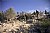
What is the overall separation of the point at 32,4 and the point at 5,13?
0.49m

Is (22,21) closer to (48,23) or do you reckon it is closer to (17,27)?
(17,27)

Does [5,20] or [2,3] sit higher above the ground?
[2,3]

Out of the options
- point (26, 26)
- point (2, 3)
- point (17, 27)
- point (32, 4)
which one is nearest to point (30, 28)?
point (26, 26)

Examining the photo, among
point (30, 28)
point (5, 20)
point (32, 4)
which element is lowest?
point (30, 28)

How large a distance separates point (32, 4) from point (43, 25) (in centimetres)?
41

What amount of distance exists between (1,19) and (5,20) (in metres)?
0.07

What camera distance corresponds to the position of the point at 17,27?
7.03 feet

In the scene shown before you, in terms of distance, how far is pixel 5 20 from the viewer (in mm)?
2188

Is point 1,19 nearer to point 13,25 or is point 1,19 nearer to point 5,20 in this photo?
point 5,20

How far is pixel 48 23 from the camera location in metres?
2.14

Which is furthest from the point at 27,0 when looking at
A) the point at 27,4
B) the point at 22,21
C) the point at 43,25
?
the point at 43,25

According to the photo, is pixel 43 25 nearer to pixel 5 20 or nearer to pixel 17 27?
pixel 17 27

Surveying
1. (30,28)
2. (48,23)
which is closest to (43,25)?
(48,23)

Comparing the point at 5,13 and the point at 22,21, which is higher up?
the point at 5,13
